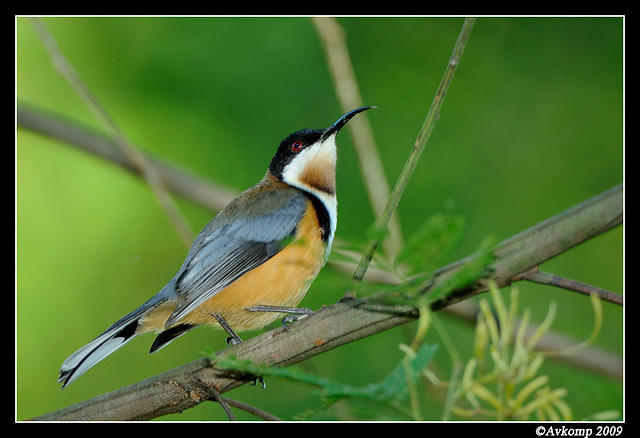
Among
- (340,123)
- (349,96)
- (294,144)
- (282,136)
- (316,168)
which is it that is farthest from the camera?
(282,136)

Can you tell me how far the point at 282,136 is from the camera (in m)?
5.51

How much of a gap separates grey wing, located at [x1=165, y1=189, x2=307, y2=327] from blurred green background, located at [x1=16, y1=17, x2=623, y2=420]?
117 cm

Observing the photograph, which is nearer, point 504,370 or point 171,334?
point 504,370

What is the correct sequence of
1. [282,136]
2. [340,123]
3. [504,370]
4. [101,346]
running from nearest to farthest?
[504,370], [101,346], [340,123], [282,136]

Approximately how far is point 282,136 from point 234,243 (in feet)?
6.24

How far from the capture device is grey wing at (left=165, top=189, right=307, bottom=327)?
141 inches

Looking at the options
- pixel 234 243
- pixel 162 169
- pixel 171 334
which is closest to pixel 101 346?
pixel 171 334

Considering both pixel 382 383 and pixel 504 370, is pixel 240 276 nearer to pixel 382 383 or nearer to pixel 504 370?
pixel 382 383

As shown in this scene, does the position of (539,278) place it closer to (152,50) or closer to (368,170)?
(368,170)

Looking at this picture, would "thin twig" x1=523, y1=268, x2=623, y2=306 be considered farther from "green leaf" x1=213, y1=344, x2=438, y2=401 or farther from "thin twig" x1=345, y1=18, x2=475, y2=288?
"green leaf" x1=213, y1=344, x2=438, y2=401

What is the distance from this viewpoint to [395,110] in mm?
5797

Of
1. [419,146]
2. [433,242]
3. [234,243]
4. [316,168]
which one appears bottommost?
[433,242]

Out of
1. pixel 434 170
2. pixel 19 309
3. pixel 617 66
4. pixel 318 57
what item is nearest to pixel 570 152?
pixel 617 66
